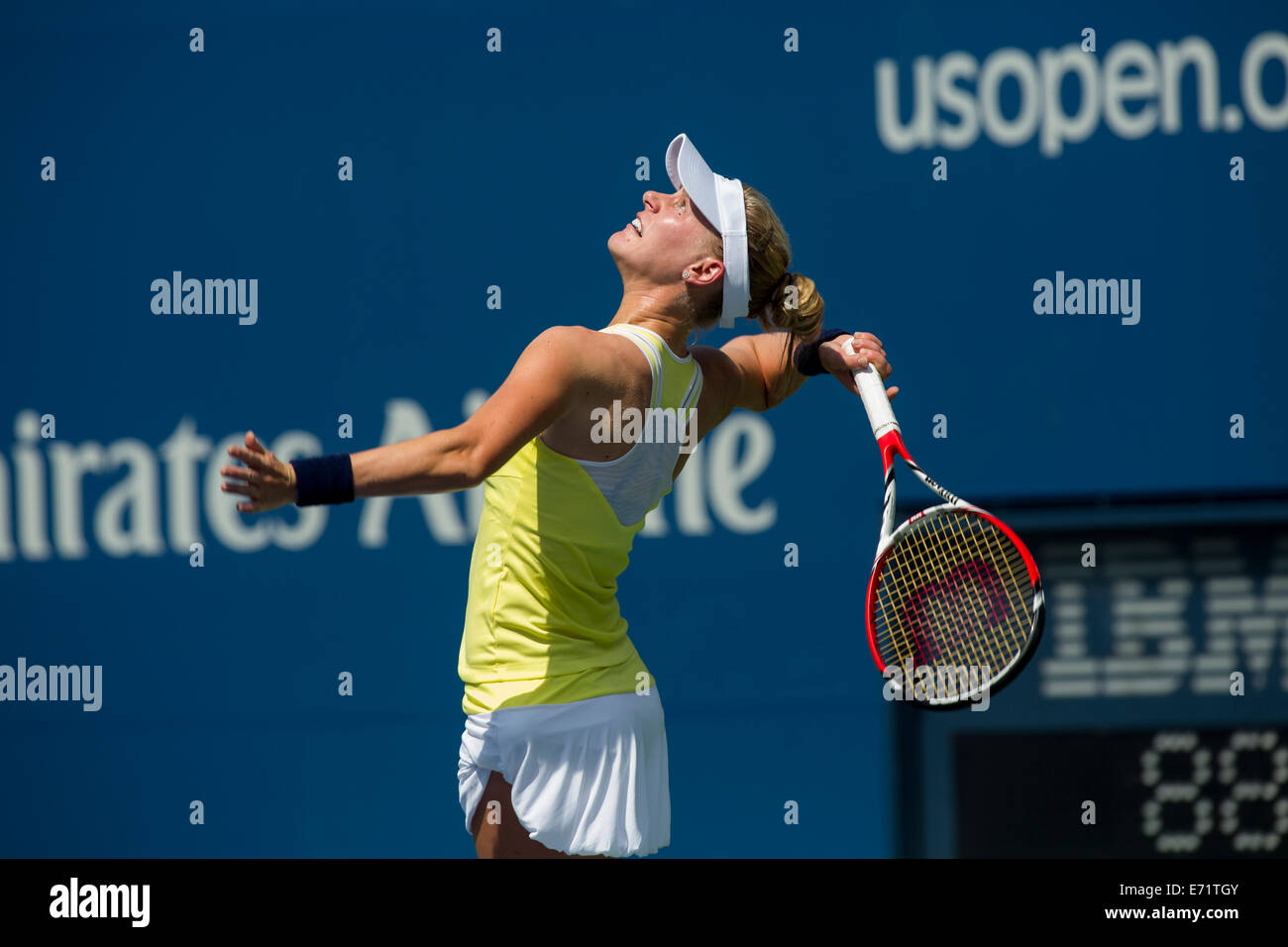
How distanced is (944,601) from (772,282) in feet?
2.39

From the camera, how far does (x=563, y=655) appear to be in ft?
7.66

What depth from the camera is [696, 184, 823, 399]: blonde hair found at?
2.37 metres

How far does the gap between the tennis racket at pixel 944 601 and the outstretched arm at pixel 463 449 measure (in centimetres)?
56

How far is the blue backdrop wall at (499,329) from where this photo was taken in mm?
3564

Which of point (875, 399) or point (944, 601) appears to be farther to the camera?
point (944, 601)

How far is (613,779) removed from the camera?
2312 millimetres

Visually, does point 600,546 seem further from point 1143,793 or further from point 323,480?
point 1143,793
